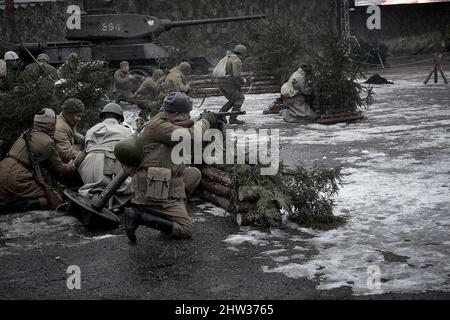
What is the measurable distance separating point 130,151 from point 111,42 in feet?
50.7

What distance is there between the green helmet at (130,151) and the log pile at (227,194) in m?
1.27

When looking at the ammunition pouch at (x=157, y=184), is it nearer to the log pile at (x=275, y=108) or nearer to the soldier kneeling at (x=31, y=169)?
the soldier kneeling at (x=31, y=169)

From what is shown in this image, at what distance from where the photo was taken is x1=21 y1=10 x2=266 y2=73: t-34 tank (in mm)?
19938

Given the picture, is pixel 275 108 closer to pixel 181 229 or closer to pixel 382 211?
pixel 382 211

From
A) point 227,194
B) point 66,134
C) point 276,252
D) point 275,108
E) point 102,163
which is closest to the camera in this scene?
point 276,252

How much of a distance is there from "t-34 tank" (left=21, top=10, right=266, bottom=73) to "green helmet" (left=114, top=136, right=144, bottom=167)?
14.3 meters

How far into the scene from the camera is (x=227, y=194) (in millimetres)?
7289

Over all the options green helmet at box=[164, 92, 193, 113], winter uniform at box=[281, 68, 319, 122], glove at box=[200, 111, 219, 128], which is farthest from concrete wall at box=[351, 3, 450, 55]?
green helmet at box=[164, 92, 193, 113]

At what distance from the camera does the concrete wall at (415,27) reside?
3153 cm

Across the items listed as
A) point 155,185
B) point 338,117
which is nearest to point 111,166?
point 155,185

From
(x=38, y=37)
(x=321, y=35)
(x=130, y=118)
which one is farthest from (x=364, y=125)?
(x=38, y=37)

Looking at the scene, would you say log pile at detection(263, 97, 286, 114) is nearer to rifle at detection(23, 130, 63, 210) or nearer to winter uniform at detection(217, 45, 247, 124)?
winter uniform at detection(217, 45, 247, 124)
